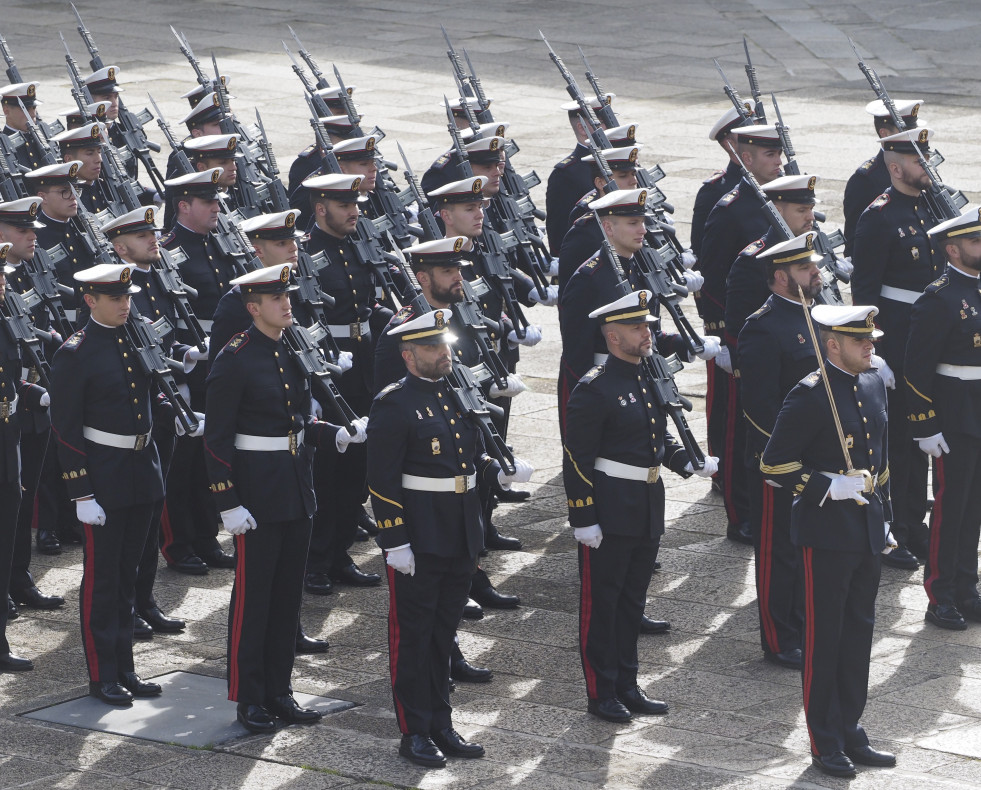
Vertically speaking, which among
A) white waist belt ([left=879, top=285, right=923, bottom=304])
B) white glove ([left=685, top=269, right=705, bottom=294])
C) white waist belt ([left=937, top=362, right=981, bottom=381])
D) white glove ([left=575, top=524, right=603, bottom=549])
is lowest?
white glove ([left=575, top=524, right=603, bottom=549])

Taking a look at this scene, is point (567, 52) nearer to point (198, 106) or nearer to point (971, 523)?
point (198, 106)

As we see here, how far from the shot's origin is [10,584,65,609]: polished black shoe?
344 inches

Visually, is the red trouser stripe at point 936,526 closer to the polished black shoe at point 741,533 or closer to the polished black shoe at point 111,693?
the polished black shoe at point 741,533

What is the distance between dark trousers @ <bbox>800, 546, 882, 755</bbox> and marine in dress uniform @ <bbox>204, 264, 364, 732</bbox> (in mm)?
2069

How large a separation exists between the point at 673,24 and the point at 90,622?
2086cm

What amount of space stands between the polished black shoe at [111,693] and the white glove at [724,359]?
3.73 metres

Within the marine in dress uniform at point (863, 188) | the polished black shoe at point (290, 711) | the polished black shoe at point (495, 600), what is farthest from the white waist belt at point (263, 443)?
the marine in dress uniform at point (863, 188)

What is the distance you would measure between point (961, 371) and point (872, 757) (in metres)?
2.34

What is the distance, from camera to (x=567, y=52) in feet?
81.3

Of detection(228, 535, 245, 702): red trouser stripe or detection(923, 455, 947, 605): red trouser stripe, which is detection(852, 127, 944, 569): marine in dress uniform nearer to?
detection(923, 455, 947, 605): red trouser stripe

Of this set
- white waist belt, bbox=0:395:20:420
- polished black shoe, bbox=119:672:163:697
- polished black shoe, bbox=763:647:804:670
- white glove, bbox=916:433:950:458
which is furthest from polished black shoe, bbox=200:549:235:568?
white glove, bbox=916:433:950:458

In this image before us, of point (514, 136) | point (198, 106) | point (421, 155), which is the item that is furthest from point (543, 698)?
point (514, 136)

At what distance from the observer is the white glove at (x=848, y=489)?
6941mm

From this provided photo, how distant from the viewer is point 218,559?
934 centimetres
